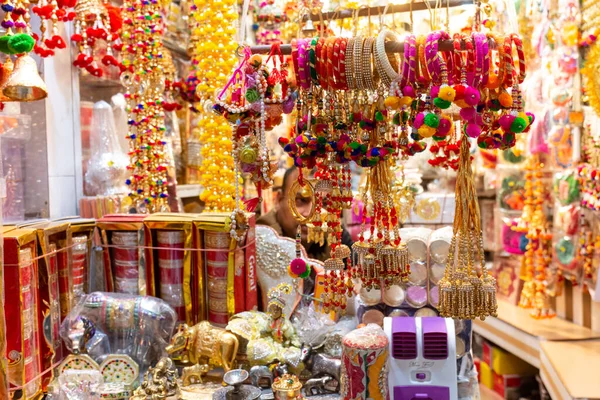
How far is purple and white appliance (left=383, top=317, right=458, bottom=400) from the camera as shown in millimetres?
1291

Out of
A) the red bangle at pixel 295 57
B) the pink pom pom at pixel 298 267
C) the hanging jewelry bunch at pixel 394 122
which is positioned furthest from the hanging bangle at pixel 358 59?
the pink pom pom at pixel 298 267

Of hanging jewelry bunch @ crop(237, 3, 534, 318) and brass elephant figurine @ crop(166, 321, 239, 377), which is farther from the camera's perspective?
brass elephant figurine @ crop(166, 321, 239, 377)

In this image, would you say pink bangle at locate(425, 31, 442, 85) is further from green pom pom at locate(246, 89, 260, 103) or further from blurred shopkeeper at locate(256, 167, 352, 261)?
blurred shopkeeper at locate(256, 167, 352, 261)

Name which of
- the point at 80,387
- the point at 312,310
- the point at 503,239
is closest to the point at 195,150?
the point at 312,310

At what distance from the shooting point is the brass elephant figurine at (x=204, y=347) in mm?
1425

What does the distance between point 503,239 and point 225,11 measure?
1806mm

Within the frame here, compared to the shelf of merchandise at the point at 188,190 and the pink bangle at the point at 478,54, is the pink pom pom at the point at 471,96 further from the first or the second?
the shelf of merchandise at the point at 188,190

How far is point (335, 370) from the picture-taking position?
1.42m

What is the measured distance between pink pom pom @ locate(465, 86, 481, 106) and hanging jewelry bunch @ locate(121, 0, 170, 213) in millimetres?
1194

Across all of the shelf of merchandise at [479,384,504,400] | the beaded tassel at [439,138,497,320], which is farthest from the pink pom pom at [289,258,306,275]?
the shelf of merchandise at [479,384,504,400]

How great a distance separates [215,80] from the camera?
199 cm

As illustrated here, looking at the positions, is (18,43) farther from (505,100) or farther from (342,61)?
(505,100)

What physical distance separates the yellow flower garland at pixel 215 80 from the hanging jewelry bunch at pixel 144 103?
0.14 m

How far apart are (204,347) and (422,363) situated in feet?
1.67
